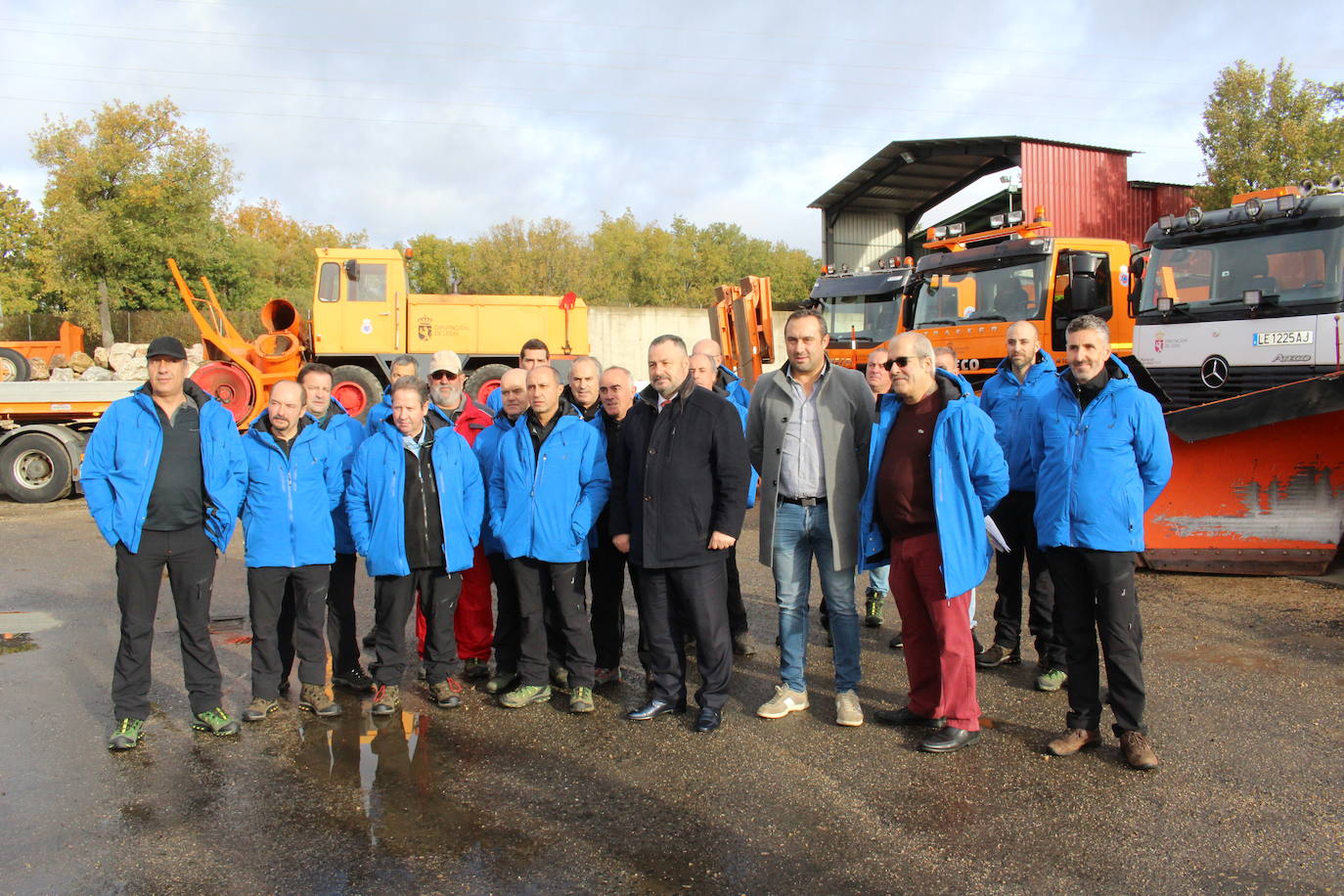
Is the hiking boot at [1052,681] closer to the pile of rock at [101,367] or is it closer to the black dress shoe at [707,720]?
the black dress shoe at [707,720]

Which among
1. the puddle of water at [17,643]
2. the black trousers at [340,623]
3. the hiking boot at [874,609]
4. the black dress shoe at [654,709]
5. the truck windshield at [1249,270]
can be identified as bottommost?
the black dress shoe at [654,709]

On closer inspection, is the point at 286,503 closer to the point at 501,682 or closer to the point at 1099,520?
the point at 501,682

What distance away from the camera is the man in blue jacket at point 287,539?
482 cm

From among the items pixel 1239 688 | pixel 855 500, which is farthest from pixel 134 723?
pixel 1239 688

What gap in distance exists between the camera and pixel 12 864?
3.37 m

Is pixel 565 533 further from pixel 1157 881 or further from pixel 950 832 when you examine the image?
pixel 1157 881

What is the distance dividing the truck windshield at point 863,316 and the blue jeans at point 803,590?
33.0ft

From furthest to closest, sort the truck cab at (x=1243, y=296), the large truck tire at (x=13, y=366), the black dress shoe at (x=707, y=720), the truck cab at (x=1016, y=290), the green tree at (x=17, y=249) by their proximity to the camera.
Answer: the green tree at (x=17, y=249), the large truck tire at (x=13, y=366), the truck cab at (x=1016, y=290), the truck cab at (x=1243, y=296), the black dress shoe at (x=707, y=720)

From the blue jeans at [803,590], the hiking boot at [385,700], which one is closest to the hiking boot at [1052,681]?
the blue jeans at [803,590]

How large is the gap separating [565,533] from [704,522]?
29.7 inches

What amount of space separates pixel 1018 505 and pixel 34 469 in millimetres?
12801

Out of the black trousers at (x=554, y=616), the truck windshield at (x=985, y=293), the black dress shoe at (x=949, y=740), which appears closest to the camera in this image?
the black dress shoe at (x=949, y=740)

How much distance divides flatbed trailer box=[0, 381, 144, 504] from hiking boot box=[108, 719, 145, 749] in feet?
31.0

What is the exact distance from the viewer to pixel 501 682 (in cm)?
531
